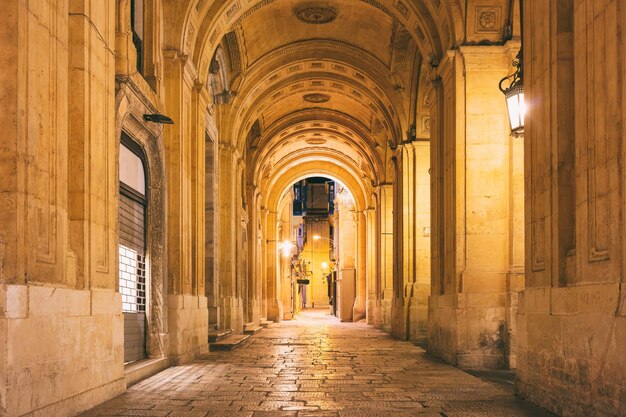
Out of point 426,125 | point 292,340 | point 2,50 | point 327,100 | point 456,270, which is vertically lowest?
point 292,340

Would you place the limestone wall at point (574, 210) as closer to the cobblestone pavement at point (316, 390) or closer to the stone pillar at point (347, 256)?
the cobblestone pavement at point (316, 390)

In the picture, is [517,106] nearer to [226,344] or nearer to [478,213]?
[478,213]

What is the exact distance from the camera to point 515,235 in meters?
11.0

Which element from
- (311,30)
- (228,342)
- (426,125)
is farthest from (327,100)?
(228,342)

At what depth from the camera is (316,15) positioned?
1850 centimetres

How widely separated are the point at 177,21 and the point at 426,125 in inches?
338

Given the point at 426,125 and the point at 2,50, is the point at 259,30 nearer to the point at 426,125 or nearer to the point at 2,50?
the point at 426,125

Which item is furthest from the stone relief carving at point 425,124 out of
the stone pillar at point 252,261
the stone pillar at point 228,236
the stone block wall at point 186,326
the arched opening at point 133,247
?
the stone pillar at point 252,261

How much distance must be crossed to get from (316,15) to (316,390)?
492 inches

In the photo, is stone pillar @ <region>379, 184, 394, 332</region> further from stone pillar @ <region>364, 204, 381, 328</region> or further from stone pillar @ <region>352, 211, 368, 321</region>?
stone pillar @ <region>352, 211, 368, 321</region>

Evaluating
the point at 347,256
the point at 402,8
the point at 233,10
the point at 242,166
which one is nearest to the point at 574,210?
the point at 402,8

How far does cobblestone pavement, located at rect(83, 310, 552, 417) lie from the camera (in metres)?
7.03

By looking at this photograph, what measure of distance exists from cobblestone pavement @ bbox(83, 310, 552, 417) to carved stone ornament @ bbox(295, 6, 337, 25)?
954cm

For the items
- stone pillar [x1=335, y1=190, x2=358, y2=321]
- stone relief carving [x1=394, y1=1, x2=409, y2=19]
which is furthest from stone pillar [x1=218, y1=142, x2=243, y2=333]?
stone pillar [x1=335, y1=190, x2=358, y2=321]
